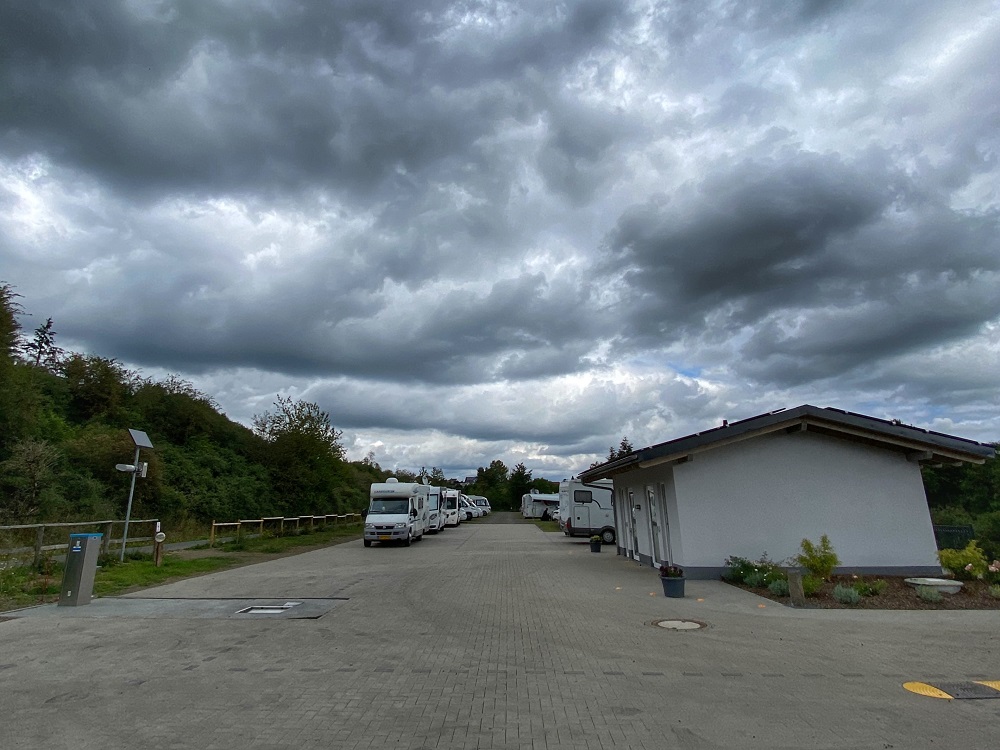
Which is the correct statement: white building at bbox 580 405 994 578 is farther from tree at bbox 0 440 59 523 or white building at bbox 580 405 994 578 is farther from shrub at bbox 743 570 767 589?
tree at bbox 0 440 59 523

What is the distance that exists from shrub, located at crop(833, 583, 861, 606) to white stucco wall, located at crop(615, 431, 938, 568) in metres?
3.10

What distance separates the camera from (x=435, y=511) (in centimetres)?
3909

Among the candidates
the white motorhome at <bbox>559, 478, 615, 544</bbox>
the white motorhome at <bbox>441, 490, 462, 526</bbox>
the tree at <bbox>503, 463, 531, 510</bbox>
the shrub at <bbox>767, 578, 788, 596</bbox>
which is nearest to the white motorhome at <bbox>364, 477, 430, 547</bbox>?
the white motorhome at <bbox>559, 478, 615, 544</bbox>

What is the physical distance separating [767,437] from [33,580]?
17.0 metres

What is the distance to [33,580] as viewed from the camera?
1352 cm

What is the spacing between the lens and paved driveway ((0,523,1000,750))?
5191 millimetres

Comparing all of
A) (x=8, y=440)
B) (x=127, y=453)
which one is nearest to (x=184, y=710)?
(x=8, y=440)

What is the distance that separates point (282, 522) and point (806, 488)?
1037 inches

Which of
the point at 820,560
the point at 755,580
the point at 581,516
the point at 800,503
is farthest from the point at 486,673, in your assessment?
the point at 581,516

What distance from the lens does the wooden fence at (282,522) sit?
2904cm

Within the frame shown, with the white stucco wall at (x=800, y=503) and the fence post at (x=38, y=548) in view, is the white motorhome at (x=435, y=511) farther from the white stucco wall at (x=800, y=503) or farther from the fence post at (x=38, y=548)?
the white stucco wall at (x=800, y=503)

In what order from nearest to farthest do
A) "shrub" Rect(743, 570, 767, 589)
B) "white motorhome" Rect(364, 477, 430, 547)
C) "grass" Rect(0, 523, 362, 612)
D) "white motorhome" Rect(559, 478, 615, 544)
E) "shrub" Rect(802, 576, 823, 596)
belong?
"shrub" Rect(802, 576, 823, 596) → "grass" Rect(0, 523, 362, 612) → "shrub" Rect(743, 570, 767, 589) → "white motorhome" Rect(364, 477, 430, 547) → "white motorhome" Rect(559, 478, 615, 544)

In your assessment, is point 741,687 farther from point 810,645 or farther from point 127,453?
point 127,453

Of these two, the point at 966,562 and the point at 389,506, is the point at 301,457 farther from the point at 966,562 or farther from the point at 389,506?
the point at 966,562
